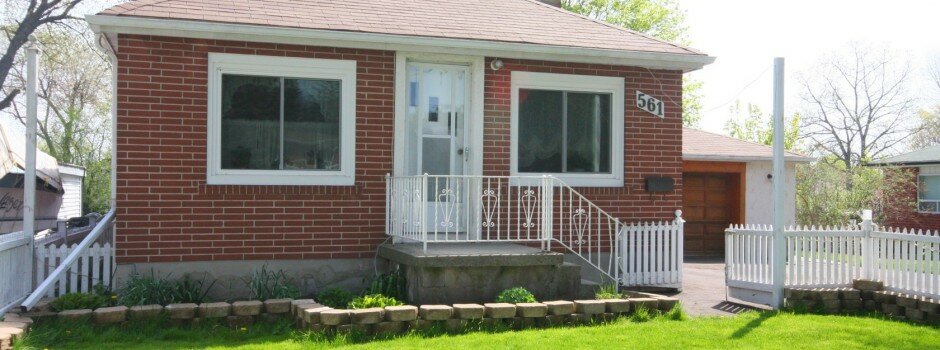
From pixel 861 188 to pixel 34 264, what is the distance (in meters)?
22.8

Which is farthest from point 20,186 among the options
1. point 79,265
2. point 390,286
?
point 390,286

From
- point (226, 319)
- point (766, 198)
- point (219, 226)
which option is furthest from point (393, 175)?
point (766, 198)

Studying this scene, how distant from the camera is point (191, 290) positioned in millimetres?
9164

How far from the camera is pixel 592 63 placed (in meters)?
11.0

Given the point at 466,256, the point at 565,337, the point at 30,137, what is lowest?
the point at 565,337

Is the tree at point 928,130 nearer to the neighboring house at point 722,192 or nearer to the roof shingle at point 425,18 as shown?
the neighboring house at point 722,192

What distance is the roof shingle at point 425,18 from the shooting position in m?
9.63

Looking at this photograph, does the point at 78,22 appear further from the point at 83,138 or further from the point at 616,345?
the point at 616,345

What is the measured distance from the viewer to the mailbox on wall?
444 inches

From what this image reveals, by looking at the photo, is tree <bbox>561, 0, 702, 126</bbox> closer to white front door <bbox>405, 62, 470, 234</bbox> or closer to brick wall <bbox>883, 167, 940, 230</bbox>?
brick wall <bbox>883, 167, 940, 230</bbox>

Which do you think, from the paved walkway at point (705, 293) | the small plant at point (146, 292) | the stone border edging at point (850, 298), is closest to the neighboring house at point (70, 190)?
the small plant at point (146, 292)

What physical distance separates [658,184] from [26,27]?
23540 mm

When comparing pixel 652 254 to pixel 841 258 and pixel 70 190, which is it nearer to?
pixel 841 258

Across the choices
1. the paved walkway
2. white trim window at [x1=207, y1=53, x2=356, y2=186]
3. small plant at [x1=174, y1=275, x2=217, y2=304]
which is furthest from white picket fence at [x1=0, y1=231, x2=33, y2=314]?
the paved walkway
